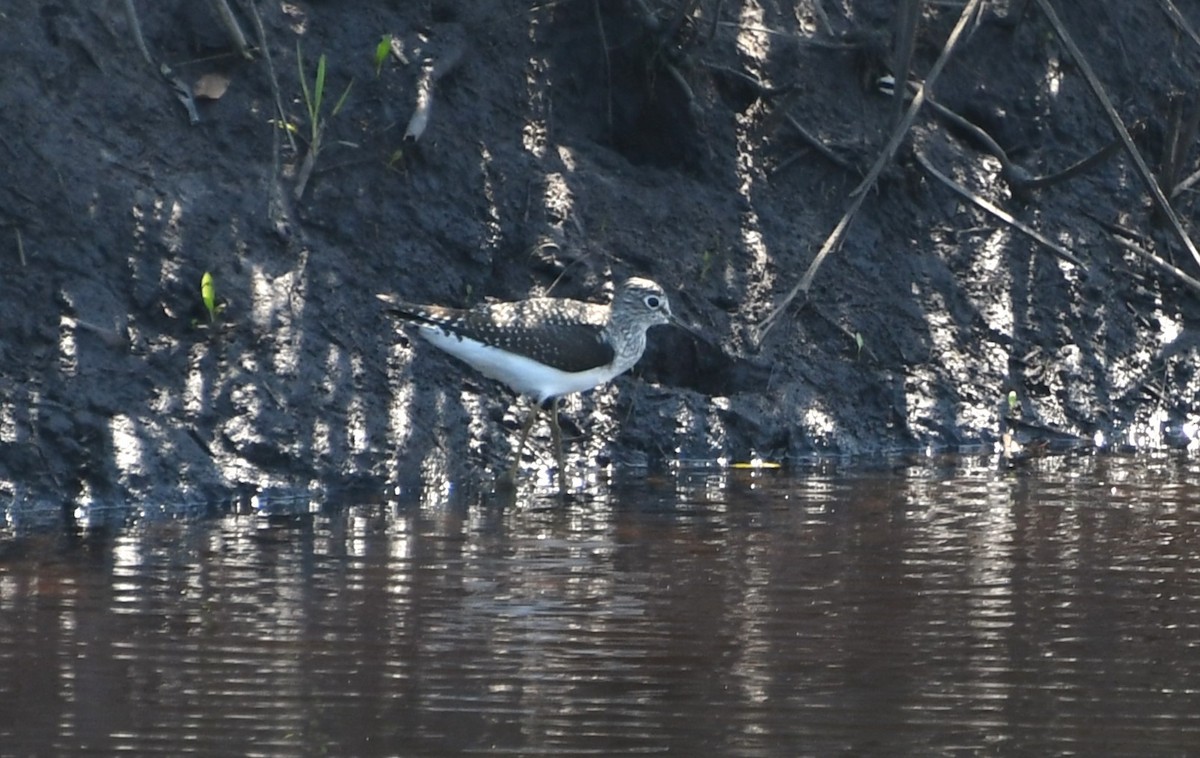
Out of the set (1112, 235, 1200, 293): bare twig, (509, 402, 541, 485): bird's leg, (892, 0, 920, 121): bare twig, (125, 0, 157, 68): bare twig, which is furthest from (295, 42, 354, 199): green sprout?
(1112, 235, 1200, 293): bare twig

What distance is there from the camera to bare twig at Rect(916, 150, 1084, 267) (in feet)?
34.7

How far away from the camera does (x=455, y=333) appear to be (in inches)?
359

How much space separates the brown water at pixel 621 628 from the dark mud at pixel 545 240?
0.95m

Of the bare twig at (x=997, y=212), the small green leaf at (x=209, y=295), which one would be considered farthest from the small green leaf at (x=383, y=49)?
the bare twig at (x=997, y=212)

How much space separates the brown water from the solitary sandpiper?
0.89m

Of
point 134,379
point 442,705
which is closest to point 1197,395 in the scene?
point 134,379

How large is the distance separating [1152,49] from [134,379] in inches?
309

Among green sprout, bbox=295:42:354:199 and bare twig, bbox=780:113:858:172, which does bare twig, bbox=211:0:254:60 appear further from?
bare twig, bbox=780:113:858:172

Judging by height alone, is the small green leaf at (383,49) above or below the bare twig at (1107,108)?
above

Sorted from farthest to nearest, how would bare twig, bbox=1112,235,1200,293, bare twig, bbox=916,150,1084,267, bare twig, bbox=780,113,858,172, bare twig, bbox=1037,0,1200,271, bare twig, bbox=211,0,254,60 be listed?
bare twig, bbox=780,113,858,172, bare twig, bbox=916,150,1084,267, bare twig, bbox=1112,235,1200,293, bare twig, bbox=211,0,254,60, bare twig, bbox=1037,0,1200,271

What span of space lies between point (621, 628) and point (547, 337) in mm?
3449

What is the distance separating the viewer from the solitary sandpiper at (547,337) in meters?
9.16

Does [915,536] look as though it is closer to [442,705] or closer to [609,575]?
[609,575]

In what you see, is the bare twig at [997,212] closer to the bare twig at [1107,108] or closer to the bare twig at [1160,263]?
the bare twig at [1160,263]
